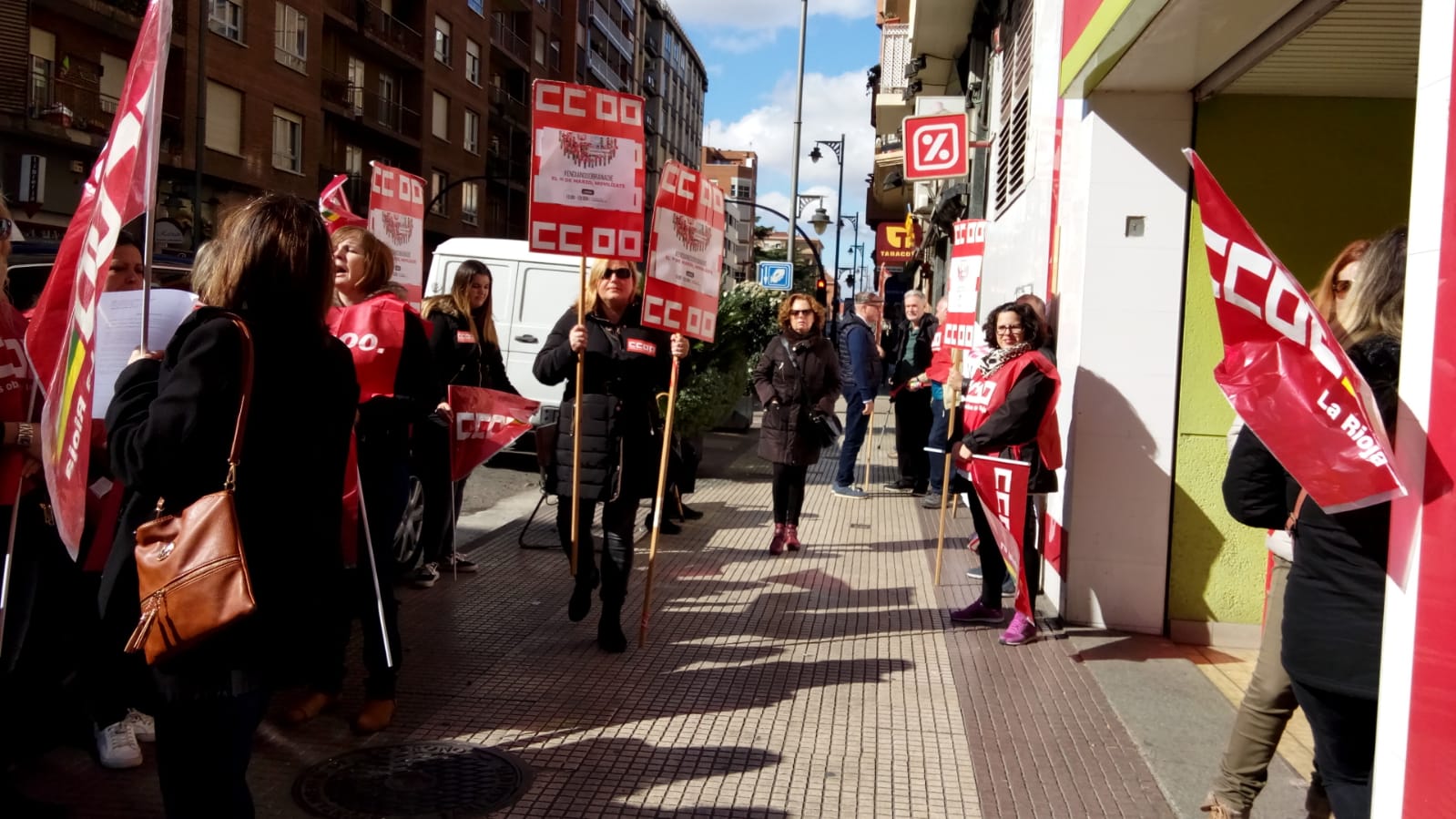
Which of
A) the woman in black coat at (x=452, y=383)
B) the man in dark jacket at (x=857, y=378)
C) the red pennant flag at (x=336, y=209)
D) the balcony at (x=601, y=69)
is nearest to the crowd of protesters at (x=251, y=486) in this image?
the woman in black coat at (x=452, y=383)

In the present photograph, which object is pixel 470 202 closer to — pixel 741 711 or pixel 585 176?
pixel 585 176

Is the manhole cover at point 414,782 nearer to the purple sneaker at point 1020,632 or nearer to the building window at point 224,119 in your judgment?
the purple sneaker at point 1020,632

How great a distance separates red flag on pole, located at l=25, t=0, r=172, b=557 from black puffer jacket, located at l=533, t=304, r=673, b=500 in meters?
2.75

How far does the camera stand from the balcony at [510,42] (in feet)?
158

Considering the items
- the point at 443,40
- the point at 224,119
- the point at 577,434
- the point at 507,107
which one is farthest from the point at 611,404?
the point at 507,107

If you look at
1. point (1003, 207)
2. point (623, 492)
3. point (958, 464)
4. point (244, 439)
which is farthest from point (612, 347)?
point (1003, 207)

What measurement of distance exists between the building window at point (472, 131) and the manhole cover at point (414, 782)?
43.6 m

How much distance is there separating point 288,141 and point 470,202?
14584mm

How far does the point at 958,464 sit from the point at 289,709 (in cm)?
335

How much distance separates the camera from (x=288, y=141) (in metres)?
32.3

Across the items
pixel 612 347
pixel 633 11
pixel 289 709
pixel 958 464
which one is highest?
pixel 633 11

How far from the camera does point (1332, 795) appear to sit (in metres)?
2.78

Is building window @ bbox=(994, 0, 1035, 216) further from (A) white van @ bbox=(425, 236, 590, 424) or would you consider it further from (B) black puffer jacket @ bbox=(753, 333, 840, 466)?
(A) white van @ bbox=(425, 236, 590, 424)

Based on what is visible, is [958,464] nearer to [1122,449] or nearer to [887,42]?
[1122,449]
